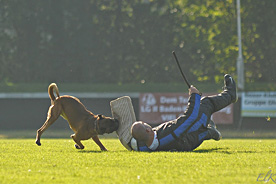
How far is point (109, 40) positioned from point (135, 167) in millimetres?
28024

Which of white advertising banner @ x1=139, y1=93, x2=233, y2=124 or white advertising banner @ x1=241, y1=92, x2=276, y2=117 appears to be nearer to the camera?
white advertising banner @ x1=241, y1=92, x2=276, y2=117

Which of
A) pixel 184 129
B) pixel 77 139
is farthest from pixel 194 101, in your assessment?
pixel 77 139

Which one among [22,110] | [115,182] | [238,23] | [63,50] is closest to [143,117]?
[22,110]

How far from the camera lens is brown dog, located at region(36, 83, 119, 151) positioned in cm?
1070

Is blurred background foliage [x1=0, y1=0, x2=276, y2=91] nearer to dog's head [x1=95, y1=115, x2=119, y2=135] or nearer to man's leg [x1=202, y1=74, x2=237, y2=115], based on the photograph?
man's leg [x1=202, y1=74, x2=237, y2=115]

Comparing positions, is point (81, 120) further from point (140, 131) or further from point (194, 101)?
point (194, 101)

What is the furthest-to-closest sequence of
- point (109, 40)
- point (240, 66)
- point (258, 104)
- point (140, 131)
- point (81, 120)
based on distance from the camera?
point (109, 40)
point (240, 66)
point (258, 104)
point (81, 120)
point (140, 131)

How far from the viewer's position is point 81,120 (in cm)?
1105

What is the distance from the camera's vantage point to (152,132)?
9.98 meters

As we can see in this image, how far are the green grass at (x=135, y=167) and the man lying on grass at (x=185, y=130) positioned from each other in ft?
1.32

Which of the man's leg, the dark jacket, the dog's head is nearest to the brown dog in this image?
the dog's head

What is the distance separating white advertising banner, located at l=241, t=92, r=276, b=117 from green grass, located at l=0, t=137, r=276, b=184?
13.9m

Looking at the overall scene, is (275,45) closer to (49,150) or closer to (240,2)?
(240,2)

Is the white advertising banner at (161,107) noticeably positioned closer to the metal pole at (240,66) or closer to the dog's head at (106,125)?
the metal pole at (240,66)
